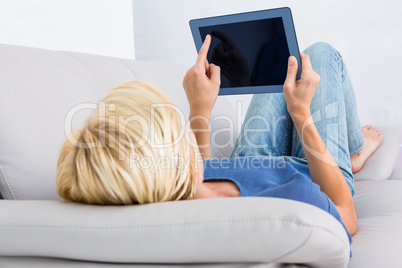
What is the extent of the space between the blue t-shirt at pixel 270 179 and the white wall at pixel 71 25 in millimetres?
1527

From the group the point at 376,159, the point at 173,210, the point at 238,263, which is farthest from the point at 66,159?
the point at 376,159

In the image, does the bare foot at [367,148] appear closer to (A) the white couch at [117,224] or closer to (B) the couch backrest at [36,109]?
(A) the white couch at [117,224]

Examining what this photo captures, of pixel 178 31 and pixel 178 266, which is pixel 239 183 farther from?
pixel 178 31

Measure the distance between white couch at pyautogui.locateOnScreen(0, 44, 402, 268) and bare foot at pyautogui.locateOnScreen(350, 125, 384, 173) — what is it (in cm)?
64

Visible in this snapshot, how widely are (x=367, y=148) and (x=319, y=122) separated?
530mm

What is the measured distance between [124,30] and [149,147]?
10.5 ft

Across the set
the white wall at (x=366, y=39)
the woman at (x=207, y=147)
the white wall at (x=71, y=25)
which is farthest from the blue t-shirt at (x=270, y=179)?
the white wall at (x=366, y=39)

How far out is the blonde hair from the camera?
0.75m

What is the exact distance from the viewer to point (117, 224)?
0.71 m

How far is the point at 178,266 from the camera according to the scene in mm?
732

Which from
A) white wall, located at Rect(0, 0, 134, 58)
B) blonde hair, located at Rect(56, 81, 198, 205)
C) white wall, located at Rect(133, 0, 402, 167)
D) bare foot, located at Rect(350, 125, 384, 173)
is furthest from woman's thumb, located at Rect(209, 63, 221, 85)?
white wall, located at Rect(133, 0, 402, 167)

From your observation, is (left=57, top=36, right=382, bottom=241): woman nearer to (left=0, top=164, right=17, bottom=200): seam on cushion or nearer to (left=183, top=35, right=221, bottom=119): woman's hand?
(left=183, top=35, right=221, bottom=119): woman's hand

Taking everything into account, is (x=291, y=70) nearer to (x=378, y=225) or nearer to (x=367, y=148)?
(x=378, y=225)

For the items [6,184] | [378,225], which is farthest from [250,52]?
[6,184]
